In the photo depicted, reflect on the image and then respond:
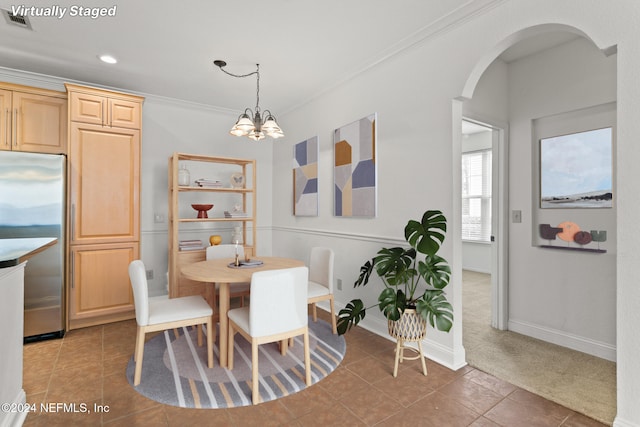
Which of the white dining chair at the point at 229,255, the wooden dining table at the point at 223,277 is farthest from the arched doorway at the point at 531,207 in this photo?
the white dining chair at the point at 229,255

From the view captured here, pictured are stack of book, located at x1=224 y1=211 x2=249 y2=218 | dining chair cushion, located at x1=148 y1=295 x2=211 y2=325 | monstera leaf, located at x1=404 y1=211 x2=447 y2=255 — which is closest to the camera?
monstera leaf, located at x1=404 y1=211 x2=447 y2=255

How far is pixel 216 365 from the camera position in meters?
2.46

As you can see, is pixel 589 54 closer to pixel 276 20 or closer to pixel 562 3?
pixel 562 3

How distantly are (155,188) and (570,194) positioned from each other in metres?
4.58

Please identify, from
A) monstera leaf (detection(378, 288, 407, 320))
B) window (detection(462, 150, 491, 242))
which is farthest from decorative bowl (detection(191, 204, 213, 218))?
window (detection(462, 150, 491, 242))

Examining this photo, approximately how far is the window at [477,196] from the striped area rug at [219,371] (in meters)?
4.40

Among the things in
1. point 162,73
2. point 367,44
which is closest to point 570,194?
point 367,44

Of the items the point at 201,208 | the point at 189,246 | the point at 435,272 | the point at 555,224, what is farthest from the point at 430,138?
the point at 189,246

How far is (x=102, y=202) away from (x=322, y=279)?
8.08 ft

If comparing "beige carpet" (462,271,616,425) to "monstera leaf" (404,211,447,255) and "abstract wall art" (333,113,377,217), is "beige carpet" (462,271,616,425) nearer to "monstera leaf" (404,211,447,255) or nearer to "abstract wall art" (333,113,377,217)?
"monstera leaf" (404,211,447,255)

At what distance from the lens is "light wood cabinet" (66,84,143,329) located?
10.5 feet

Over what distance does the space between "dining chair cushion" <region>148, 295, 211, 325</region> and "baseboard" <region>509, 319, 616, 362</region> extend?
2.90 metres

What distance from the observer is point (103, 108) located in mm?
3361

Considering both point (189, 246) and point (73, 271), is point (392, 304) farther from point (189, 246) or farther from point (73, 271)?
point (73, 271)
